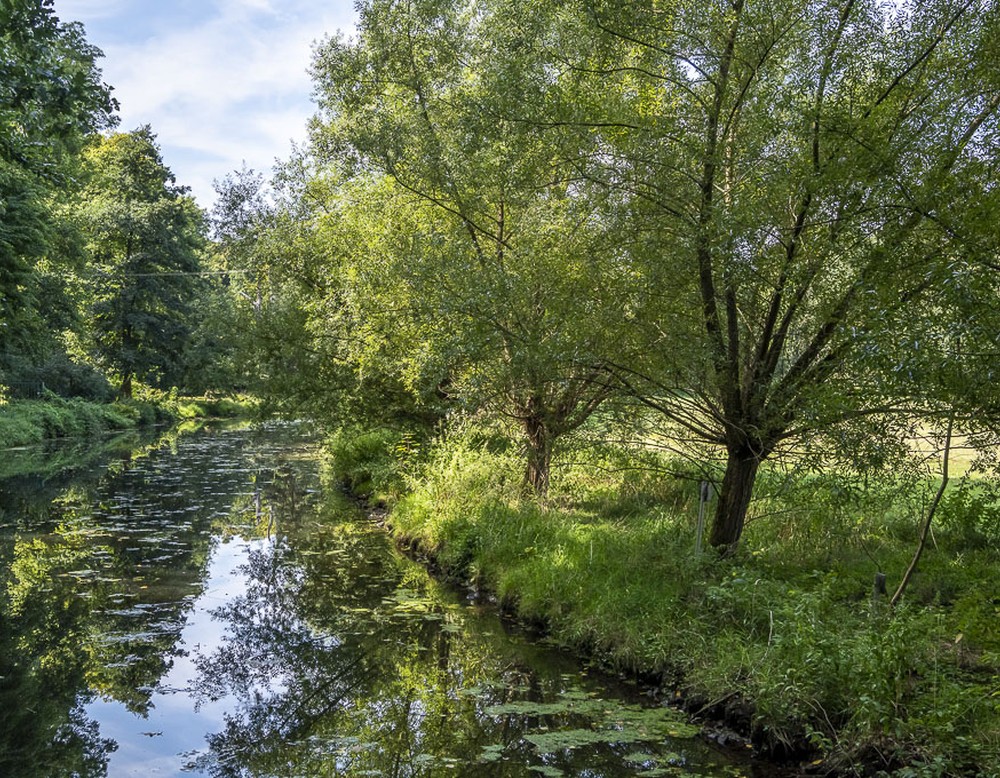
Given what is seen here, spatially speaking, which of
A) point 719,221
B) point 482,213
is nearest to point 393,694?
point 719,221

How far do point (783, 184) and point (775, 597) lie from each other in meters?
3.64

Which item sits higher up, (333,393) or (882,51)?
(882,51)

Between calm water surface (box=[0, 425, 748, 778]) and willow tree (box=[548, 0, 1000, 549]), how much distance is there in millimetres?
2910

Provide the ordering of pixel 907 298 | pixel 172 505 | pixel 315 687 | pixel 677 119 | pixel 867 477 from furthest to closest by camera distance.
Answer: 1. pixel 172 505
2. pixel 677 119
3. pixel 315 687
4. pixel 867 477
5. pixel 907 298

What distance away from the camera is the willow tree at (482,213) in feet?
29.3

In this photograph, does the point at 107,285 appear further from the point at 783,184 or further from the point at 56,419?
the point at 783,184

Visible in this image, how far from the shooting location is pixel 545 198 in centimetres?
1149

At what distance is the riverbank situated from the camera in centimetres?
2988

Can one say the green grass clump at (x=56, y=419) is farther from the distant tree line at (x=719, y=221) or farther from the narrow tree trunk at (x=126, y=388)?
the distant tree line at (x=719, y=221)

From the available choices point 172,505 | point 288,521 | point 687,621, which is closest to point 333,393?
point 288,521

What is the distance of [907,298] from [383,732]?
17.3 feet

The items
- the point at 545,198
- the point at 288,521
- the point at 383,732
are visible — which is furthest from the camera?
the point at 288,521

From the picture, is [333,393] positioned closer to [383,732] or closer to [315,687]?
[315,687]

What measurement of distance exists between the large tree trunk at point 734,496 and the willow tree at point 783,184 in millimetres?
21
